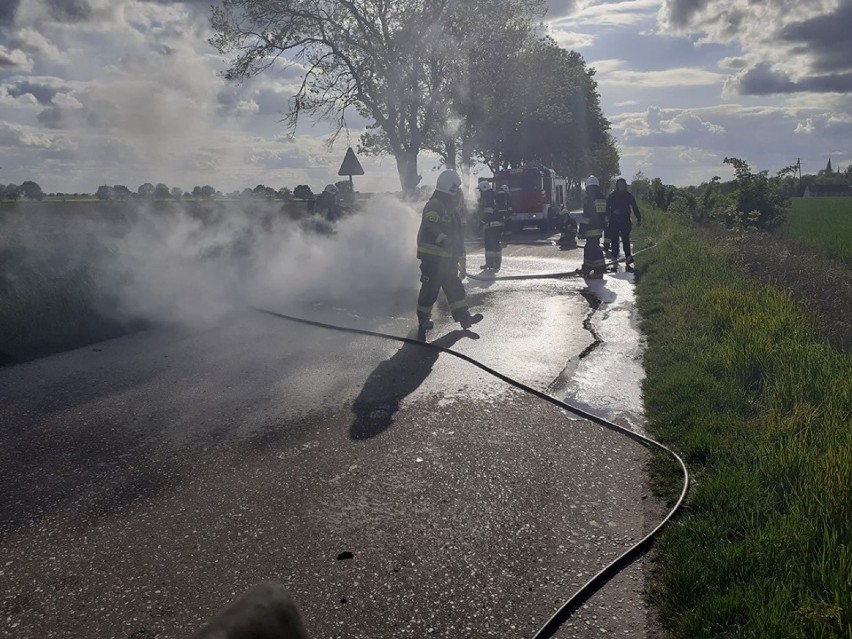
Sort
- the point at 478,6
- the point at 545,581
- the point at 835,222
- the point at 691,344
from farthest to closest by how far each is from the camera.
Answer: the point at 835,222 → the point at 478,6 → the point at 691,344 → the point at 545,581

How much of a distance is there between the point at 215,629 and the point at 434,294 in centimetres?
851

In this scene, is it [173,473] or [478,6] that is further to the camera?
[478,6]

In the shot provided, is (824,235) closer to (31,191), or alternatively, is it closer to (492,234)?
(492,234)

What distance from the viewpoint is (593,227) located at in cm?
1593

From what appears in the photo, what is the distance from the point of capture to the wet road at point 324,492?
339cm

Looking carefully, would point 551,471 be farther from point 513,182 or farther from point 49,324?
point 513,182

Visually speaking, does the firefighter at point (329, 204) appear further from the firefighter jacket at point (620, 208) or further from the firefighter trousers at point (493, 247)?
the firefighter jacket at point (620, 208)

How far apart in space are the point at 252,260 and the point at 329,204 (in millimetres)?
2431

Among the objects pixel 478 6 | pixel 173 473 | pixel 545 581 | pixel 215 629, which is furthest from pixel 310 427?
pixel 478 6

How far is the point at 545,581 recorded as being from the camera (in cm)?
352

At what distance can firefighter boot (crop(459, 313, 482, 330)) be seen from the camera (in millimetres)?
9765

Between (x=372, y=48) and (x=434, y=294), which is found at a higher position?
(x=372, y=48)

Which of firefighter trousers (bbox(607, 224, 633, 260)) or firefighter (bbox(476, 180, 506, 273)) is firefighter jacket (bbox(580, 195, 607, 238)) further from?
firefighter (bbox(476, 180, 506, 273))

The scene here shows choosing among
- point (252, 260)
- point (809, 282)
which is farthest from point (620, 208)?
point (252, 260)
